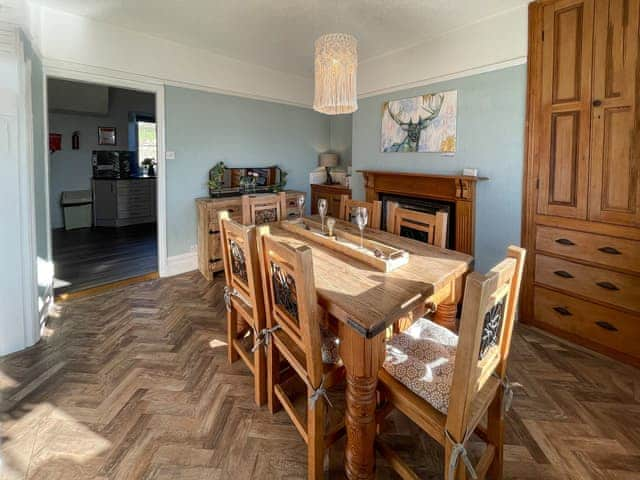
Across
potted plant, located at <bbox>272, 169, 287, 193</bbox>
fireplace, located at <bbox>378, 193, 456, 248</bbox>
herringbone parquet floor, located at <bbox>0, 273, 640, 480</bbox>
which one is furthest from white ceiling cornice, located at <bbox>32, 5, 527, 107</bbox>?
herringbone parquet floor, located at <bbox>0, 273, 640, 480</bbox>

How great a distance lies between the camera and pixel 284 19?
3141 mm

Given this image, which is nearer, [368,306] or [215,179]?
[368,306]

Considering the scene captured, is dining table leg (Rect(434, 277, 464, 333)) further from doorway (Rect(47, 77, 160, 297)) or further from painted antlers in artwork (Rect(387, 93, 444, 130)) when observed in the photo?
doorway (Rect(47, 77, 160, 297))

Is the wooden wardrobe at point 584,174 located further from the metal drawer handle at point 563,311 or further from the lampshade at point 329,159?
the lampshade at point 329,159

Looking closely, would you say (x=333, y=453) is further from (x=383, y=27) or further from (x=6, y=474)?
(x=383, y=27)

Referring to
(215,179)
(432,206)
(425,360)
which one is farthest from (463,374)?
(215,179)

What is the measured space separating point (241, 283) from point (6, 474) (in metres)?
1.25

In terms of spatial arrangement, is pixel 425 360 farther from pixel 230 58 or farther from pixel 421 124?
pixel 230 58

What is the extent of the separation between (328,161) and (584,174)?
3519mm

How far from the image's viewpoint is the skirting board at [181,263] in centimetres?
405

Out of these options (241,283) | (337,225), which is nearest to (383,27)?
(337,225)

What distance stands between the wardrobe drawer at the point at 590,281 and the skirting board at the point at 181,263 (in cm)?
353

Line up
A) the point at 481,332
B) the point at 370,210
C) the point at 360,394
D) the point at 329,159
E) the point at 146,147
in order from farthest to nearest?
the point at 146,147
the point at 329,159
the point at 370,210
the point at 360,394
the point at 481,332

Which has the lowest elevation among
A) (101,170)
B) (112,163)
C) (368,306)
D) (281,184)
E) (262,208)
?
(368,306)
